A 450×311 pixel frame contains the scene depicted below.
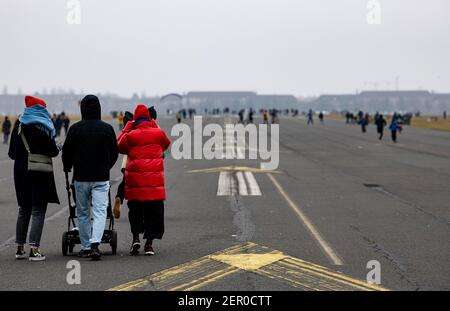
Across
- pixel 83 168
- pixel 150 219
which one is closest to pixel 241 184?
pixel 150 219

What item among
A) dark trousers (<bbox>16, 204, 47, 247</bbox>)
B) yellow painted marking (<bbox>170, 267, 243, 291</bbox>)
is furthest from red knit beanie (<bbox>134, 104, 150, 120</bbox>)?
yellow painted marking (<bbox>170, 267, 243, 291</bbox>)

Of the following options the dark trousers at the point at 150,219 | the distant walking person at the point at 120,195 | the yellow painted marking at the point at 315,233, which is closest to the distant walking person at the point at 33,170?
the distant walking person at the point at 120,195

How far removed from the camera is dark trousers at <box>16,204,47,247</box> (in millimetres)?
10594

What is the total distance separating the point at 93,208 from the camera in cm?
1061

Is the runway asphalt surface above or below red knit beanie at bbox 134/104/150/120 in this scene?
below

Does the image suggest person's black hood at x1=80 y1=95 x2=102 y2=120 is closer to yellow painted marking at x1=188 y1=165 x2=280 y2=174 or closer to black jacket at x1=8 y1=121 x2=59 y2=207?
black jacket at x1=8 y1=121 x2=59 y2=207

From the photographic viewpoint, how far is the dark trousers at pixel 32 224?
10.6 metres

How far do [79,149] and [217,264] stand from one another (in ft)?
7.26

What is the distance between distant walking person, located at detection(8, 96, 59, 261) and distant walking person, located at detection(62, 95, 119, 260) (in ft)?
0.95

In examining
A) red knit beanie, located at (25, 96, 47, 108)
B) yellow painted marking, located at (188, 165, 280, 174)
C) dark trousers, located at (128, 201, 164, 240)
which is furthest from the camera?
yellow painted marking, located at (188, 165, 280, 174)

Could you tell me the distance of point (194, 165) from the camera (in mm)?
30938

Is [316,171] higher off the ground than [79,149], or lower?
lower

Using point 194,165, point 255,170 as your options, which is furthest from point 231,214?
point 194,165

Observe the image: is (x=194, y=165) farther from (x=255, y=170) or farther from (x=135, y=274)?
(x=135, y=274)
